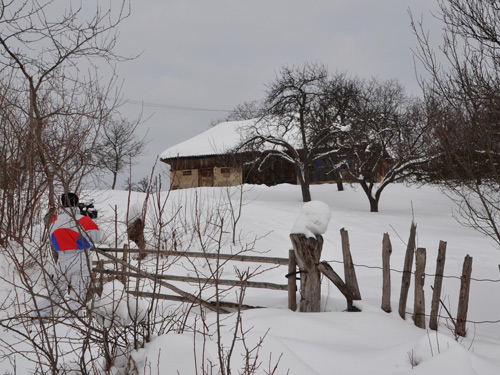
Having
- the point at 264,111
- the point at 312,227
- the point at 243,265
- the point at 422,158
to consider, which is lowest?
the point at 243,265

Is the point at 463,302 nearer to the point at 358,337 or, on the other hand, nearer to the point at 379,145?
the point at 358,337

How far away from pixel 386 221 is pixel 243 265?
9.03 meters

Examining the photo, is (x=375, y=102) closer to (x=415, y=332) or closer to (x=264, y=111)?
(x=264, y=111)

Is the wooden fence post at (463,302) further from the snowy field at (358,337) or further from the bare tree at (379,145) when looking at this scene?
the bare tree at (379,145)

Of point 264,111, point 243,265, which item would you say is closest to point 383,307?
point 243,265

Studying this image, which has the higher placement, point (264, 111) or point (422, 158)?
point (264, 111)

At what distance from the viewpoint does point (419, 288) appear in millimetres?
4863

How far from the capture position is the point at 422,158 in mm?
18875

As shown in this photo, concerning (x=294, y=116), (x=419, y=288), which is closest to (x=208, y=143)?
(x=294, y=116)

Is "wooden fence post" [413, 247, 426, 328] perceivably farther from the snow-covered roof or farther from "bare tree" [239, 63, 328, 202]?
the snow-covered roof

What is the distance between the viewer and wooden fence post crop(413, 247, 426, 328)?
4852 mm

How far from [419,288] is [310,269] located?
48.6 inches

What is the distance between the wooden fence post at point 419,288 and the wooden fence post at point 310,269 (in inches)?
43.1

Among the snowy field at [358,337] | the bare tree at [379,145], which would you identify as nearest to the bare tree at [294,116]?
the bare tree at [379,145]
